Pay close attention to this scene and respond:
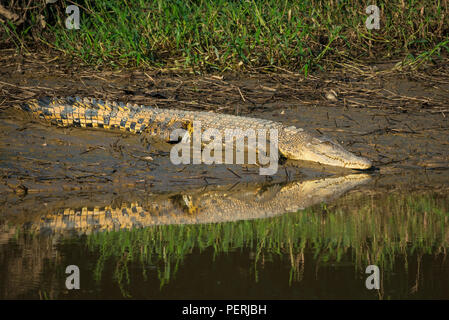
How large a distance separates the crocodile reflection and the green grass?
283 cm

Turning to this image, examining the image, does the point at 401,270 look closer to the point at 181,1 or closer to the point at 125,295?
the point at 125,295

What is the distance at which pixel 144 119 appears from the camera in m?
7.20

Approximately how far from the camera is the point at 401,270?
3.76 m

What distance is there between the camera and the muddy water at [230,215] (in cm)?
357

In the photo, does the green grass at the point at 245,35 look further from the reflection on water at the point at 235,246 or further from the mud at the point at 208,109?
the reflection on water at the point at 235,246

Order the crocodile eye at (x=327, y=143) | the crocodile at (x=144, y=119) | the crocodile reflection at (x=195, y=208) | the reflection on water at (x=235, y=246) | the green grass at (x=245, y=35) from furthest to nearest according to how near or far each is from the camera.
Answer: the green grass at (x=245, y=35) → the crocodile at (x=144, y=119) → the crocodile eye at (x=327, y=143) → the crocodile reflection at (x=195, y=208) → the reflection on water at (x=235, y=246)

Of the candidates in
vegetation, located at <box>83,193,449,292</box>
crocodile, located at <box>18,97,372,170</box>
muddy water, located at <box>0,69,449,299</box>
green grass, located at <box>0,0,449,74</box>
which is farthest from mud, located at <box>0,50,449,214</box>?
vegetation, located at <box>83,193,449,292</box>

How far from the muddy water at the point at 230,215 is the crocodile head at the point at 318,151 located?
0.33ft

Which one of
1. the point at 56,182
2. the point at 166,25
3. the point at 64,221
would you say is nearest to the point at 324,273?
the point at 64,221

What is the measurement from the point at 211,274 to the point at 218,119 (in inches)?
142

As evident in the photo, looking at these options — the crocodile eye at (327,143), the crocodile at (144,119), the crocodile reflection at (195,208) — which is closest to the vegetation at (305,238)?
the crocodile reflection at (195,208)

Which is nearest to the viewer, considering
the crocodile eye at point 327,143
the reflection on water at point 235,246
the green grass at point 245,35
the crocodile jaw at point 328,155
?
the reflection on water at point 235,246

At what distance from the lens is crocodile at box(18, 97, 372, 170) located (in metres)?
6.93

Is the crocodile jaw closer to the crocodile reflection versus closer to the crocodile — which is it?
the crocodile
